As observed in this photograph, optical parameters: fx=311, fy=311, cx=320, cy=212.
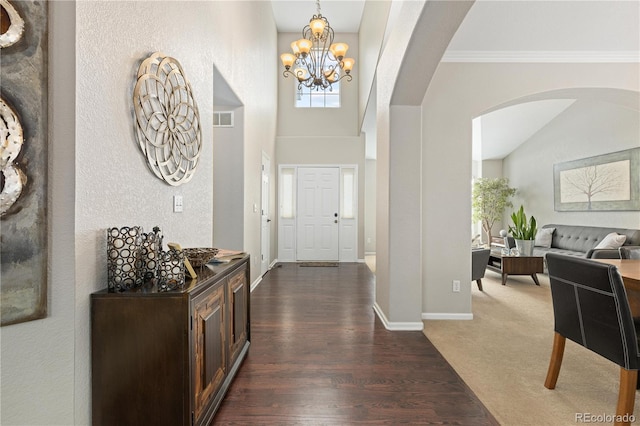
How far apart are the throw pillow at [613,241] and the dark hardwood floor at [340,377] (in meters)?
3.77

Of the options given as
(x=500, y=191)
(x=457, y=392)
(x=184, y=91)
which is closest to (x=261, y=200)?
(x=184, y=91)

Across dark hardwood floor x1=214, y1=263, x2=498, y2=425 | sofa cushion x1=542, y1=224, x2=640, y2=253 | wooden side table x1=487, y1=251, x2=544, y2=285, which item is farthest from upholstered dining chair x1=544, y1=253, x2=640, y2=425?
sofa cushion x1=542, y1=224, x2=640, y2=253

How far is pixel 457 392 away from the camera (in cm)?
203

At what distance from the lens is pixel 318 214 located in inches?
283

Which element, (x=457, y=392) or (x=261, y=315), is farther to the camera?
(x=261, y=315)

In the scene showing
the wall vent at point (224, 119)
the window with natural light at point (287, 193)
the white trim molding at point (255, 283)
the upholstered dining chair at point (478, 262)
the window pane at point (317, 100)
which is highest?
the window pane at point (317, 100)

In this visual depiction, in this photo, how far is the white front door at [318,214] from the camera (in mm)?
7160

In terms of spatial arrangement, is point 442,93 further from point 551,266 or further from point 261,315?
point 261,315

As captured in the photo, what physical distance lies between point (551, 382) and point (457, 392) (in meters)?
0.66

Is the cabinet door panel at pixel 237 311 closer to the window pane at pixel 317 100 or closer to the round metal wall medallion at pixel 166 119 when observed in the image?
the round metal wall medallion at pixel 166 119

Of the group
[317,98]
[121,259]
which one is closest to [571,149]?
[317,98]

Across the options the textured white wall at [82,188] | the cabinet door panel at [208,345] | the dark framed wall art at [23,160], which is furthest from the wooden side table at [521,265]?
the dark framed wall art at [23,160]

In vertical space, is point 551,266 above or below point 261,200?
below

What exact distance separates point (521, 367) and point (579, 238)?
451 cm
